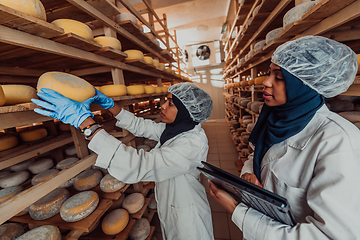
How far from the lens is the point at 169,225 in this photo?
1.43 m

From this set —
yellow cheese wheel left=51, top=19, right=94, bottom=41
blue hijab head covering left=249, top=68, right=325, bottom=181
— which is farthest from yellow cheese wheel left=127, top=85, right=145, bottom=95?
blue hijab head covering left=249, top=68, right=325, bottom=181

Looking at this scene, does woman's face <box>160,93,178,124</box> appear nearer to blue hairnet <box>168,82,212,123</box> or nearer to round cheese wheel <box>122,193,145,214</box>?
blue hairnet <box>168,82,212,123</box>

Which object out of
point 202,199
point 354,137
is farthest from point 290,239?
point 202,199

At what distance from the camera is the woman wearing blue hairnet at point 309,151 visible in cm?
58

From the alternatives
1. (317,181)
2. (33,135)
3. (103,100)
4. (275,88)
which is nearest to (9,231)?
(33,135)

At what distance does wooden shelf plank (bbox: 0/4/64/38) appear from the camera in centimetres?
61

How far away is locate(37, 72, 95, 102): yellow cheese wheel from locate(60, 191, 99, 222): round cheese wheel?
2.81 feet

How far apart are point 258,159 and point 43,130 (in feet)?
7.41

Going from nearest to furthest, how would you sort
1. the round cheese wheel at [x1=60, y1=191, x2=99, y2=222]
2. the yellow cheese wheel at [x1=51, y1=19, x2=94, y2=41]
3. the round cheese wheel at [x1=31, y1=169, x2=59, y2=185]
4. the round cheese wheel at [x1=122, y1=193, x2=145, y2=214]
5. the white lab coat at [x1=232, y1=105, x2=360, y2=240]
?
the white lab coat at [x1=232, y1=105, x2=360, y2=240]
the yellow cheese wheel at [x1=51, y1=19, x2=94, y2=41]
the round cheese wheel at [x1=60, y1=191, x2=99, y2=222]
the round cheese wheel at [x1=31, y1=169, x2=59, y2=185]
the round cheese wheel at [x1=122, y1=193, x2=145, y2=214]

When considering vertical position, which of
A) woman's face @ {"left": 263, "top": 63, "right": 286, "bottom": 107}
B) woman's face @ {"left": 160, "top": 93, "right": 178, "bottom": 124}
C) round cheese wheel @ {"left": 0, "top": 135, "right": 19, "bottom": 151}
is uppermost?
woman's face @ {"left": 263, "top": 63, "right": 286, "bottom": 107}

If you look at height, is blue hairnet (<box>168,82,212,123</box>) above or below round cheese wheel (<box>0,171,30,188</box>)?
above

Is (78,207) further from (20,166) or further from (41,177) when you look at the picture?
(20,166)

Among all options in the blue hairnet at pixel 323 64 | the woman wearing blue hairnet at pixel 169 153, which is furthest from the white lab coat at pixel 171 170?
the blue hairnet at pixel 323 64

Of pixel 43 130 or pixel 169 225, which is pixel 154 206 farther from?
pixel 43 130
